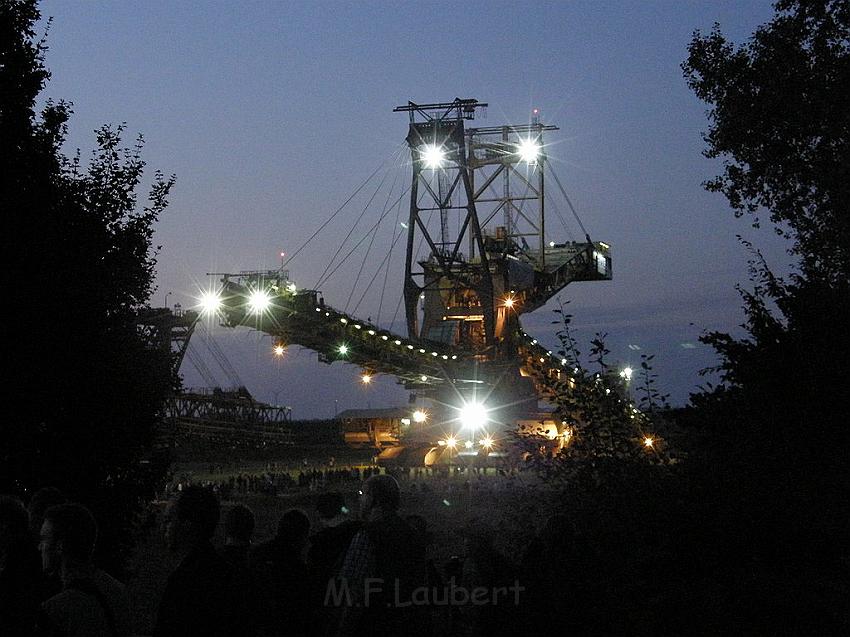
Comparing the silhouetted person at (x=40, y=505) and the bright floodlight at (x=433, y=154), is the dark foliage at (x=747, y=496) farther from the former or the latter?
the bright floodlight at (x=433, y=154)

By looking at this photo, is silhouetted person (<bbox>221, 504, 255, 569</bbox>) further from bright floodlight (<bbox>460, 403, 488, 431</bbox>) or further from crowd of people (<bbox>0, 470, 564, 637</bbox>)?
bright floodlight (<bbox>460, 403, 488, 431</bbox>)

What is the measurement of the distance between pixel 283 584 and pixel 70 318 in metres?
5.75

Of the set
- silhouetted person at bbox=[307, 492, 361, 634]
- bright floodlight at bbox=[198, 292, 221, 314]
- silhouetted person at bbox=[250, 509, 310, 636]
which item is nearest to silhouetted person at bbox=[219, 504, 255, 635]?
silhouetted person at bbox=[250, 509, 310, 636]

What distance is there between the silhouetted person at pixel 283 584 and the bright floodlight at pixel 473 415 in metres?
42.2

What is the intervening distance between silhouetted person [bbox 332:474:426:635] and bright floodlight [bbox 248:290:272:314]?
28041 millimetres

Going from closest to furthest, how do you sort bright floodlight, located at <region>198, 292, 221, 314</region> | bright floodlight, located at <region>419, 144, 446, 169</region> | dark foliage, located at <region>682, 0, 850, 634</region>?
dark foliage, located at <region>682, 0, 850, 634</region>, bright floodlight, located at <region>198, 292, 221, 314</region>, bright floodlight, located at <region>419, 144, 446, 169</region>

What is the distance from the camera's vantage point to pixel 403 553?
4.73 meters

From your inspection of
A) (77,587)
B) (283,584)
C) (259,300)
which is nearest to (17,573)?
(77,587)

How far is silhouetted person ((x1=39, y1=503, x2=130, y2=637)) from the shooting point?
4047 mm

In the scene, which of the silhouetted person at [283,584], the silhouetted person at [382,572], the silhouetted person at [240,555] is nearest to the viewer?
the silhouetted person at [240,555]

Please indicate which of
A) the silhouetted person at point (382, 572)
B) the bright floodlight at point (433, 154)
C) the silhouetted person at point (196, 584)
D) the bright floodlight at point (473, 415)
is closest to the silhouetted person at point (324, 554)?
the silhouetted person at point (382, 572)

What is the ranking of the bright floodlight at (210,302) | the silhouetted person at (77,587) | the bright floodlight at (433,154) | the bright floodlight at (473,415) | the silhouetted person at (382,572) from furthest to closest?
the bright floodlight at (473,415)
the bright floodlight at (433,154)
the bright floodlight at (210,302)
the silhouetted person at (382,572)
the silhouetted person at (77,587)

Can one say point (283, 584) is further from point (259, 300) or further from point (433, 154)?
point (433, 154)

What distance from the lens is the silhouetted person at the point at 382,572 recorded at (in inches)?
183
